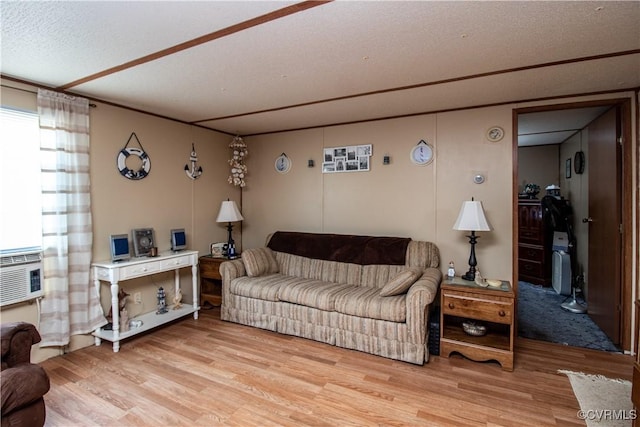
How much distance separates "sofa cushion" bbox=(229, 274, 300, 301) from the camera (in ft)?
11.0

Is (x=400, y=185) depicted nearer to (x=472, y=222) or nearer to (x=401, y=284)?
(x=472, y=222)

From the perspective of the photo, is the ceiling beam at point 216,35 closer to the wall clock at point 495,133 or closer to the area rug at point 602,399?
the wall clock at point 495,133

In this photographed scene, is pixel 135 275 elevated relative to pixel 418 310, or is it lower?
elevated

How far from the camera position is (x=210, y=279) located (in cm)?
417

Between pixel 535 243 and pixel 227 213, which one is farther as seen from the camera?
pixel 535 243

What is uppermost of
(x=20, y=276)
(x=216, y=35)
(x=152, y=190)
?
(x=216, y=35)

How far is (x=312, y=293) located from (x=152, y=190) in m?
2.19

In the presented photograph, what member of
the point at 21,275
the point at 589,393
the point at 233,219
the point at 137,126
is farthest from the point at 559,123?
the point at 21,275

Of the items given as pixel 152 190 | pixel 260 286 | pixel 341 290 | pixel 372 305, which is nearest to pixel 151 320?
pixel 260 286

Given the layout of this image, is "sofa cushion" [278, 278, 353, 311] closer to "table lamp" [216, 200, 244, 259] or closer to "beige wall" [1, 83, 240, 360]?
"table lamp" [216, 200, 244, 259]

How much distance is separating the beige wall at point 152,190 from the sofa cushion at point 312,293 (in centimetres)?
158

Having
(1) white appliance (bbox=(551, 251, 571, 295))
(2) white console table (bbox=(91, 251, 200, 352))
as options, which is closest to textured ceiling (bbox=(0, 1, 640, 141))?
(2) white console table (bbox=(91, 251, 200, 352))

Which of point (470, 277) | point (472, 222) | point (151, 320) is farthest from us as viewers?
point (151, 320)

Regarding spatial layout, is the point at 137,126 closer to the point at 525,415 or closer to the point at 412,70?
the point at 412,70
